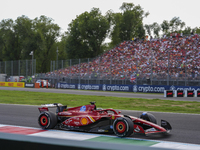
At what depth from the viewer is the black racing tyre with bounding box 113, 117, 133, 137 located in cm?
616

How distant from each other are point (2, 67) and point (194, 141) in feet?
158

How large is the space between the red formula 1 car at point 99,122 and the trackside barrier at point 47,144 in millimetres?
4303

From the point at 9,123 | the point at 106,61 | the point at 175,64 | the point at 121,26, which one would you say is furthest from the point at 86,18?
the point at 9,123

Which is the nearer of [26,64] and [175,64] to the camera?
[175,64]

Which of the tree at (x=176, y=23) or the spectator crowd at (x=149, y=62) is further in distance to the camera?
the tree at (x=176, y=23)

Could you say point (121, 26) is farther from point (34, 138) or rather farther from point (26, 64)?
point (34, 138)

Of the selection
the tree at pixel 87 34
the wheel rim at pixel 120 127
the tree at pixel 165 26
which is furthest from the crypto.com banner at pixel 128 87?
the tree at pixel 165 26

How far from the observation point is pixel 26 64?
46750 millimetres

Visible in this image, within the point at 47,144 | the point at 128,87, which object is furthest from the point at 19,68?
the point at 47,144

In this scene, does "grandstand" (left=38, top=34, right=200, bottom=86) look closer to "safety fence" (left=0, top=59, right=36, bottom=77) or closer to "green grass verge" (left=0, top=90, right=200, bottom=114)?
"safety fence" (left=0, top=59, right=36, bottom=77)

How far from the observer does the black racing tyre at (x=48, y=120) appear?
7.20 metres

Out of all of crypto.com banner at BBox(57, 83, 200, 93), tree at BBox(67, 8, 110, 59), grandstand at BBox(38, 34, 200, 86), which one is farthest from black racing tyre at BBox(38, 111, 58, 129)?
tree at BBox(67, 8, 110, 59)

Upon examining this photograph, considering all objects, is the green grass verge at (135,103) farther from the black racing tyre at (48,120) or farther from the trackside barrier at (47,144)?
the trackside barrier at (47,144)

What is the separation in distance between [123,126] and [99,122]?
0.75 m
